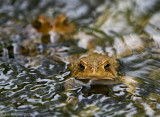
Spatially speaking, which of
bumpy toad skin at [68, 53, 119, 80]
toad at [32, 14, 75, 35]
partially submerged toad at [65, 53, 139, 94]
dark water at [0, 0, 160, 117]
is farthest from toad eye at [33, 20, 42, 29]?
bumpy toad skin at [68, 53, 119, 80]

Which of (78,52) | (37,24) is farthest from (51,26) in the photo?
(78,52)

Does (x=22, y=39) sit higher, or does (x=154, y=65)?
(x=22, y=39)

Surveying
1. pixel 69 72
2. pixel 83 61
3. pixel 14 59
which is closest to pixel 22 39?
pixel 14 59

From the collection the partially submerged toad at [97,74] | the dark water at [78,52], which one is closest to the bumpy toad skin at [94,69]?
the partially submerged toad at [97,74]

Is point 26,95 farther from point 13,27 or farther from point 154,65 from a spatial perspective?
point 13,27

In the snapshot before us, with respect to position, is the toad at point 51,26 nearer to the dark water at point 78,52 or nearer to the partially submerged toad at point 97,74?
the dark water at point 78,52

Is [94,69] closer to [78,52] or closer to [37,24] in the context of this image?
[78,52]

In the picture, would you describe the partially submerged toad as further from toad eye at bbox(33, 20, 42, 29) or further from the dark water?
toad eye at bbox(33, 20, 42, 29)

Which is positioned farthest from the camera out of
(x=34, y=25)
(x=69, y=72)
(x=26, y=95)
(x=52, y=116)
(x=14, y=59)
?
(x=34, y=25)
